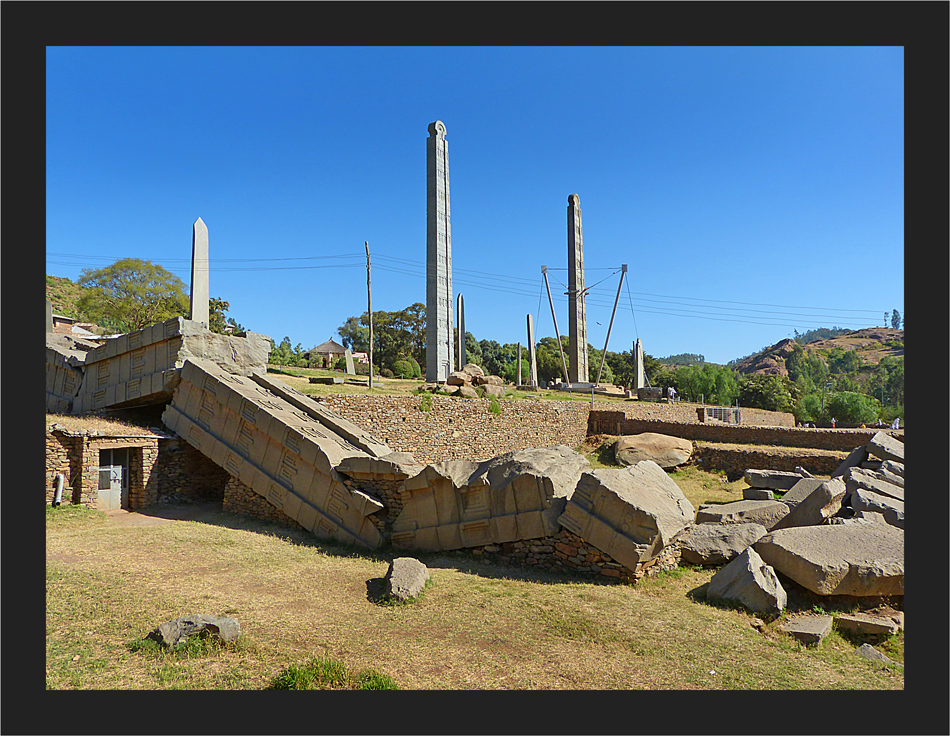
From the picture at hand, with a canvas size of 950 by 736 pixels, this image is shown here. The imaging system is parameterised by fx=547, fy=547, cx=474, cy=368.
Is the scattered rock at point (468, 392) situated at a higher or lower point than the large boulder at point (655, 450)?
higher

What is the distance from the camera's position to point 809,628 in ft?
21.1

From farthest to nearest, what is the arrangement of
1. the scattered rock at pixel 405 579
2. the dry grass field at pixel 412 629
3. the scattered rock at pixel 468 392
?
the scattered rock at pixel 468 392, the scattered rock at pixel 405 579, the dry grass field at pixel 412 629

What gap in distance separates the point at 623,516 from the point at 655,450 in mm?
14041

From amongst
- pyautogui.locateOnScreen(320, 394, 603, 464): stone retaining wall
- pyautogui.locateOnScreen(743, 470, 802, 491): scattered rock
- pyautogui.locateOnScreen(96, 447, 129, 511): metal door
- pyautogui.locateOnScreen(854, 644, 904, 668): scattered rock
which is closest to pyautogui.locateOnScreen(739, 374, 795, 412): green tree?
pyautogui.locateOnScreen(320, 394, 603, 464): stone retaining wall

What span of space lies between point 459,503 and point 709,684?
542 centimetres

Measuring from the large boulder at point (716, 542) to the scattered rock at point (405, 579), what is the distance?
447 centimetres

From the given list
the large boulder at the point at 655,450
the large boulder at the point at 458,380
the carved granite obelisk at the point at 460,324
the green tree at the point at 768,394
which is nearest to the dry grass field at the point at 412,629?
the large boulder at the point at 458,380

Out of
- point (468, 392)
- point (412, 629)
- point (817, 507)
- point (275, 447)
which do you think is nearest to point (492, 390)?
point (468, 392)

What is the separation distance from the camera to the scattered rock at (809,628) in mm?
6270

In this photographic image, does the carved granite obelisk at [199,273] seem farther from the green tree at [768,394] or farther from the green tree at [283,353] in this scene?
the green tree at [768,394]

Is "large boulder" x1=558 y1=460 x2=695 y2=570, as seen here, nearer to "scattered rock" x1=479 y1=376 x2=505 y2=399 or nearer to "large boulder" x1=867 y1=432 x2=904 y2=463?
"large boulder" x1=867 y1=432 x2=904 y2=463

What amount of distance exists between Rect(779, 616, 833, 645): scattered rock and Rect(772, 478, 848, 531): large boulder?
10.5 feet

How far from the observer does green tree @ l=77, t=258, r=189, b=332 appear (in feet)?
133

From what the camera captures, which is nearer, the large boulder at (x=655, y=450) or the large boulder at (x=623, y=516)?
the large boulder at (x=623, y=516)
